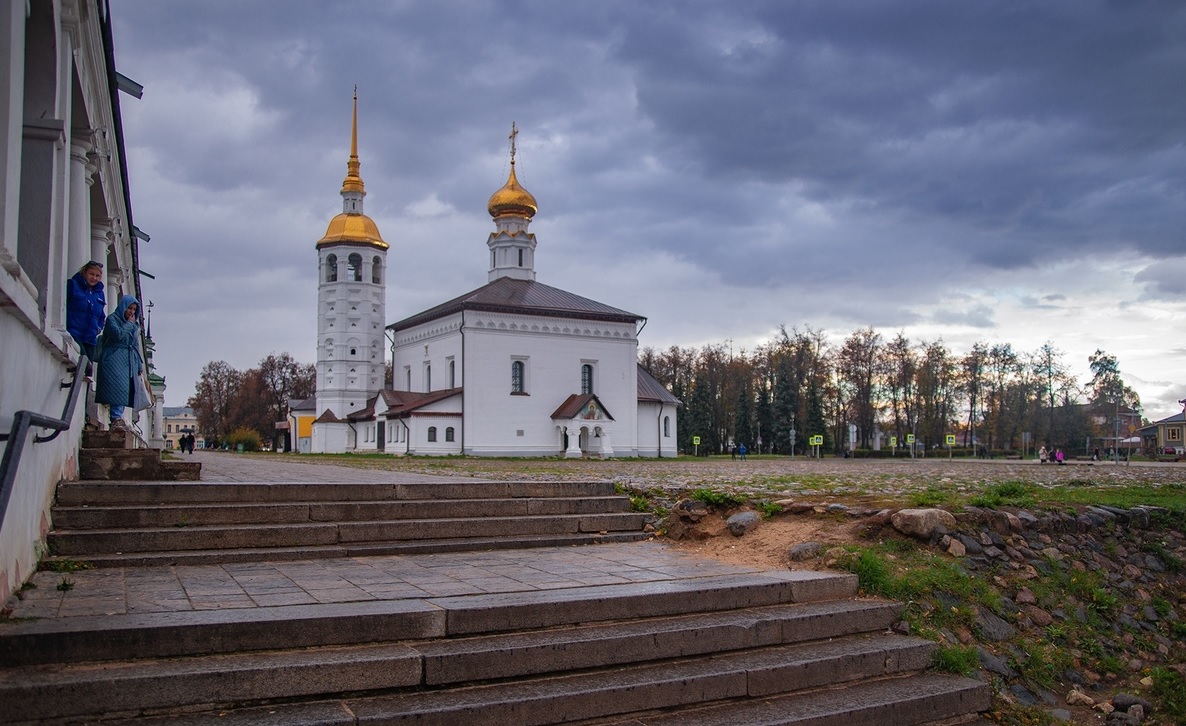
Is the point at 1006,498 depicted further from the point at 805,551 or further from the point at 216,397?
the point at 216,397

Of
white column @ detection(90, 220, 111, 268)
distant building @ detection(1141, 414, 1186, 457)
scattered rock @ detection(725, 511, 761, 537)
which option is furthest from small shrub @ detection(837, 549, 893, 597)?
distant building @ detection(1141, 414, 1186, 457)

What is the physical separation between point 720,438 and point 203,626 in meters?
87.1

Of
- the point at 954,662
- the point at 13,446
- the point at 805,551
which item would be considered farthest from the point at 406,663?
the point at 805,551

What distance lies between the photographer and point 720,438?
90.6 metres

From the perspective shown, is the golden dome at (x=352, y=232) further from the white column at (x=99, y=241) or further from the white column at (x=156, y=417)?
the white column at (x=99, y=241)

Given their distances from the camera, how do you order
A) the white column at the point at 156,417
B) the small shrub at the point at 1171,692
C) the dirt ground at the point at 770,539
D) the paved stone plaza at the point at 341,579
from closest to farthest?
the paved stone plaza at the point at 341,579
the small shrub at the point at 1171,692
the dirt ground at the point at 770,539
the white column at the point at 156,417

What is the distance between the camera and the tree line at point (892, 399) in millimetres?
80250

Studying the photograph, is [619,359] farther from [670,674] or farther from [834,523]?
[670,674]

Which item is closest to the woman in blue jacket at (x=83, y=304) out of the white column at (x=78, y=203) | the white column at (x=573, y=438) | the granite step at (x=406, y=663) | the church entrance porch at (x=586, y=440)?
the white column at (x=78, y=203)

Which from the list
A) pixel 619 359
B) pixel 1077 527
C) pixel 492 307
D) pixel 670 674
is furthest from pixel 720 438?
pixel 670 674

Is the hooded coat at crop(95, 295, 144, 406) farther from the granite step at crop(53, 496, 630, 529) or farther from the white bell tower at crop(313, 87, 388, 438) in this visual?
the white bell tower at crop(313, 87, 388, 438)

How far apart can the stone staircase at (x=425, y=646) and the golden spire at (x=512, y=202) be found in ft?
187

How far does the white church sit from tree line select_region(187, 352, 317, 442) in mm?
23501

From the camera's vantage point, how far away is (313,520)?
845 centimetres
